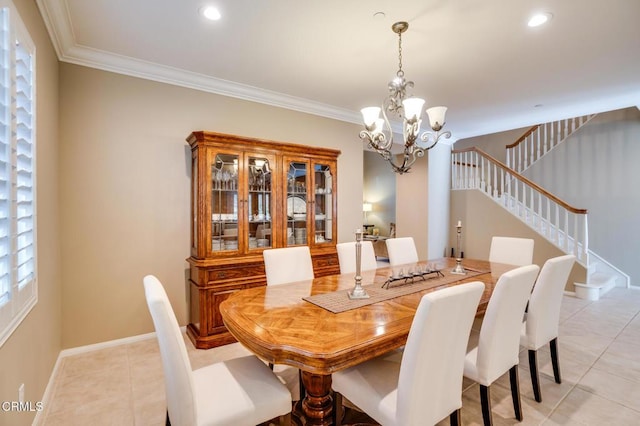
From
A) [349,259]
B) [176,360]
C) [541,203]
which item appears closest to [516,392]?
[349,259]

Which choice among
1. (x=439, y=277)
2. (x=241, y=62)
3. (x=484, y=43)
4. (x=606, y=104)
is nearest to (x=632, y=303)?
(x=606, y=104)

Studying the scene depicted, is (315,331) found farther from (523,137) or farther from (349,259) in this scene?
(523,137)

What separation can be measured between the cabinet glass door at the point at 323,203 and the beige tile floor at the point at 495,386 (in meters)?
1.60

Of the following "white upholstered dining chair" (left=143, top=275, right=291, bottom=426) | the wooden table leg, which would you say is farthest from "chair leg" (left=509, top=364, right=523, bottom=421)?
"white upholstered dining chair" (left=143, top=275, right=291, bottom=426)

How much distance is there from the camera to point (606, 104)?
427 centimetres

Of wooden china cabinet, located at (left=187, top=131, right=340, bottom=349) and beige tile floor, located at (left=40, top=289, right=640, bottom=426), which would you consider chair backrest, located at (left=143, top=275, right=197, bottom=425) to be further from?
wooden china cabinet, located at (left=187, top=131, right=340, bottom=349)

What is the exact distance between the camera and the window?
1443mm

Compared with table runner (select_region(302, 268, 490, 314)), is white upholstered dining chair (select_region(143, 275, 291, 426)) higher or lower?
lower

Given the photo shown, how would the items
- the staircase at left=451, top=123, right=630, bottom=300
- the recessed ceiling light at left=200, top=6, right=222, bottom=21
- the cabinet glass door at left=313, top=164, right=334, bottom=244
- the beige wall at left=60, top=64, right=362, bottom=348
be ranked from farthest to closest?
the staircase at left=451, top=123, right=630, bottom=300, the cabinet glass door at left=313, top=164, right=334, bottom=244, the beige wall at left=60, top=64, right=362, bottom=348, the recessed ceiling light at left=200, top=6, right=222, bottom=21

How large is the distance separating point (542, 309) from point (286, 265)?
1.86 m

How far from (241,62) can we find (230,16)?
2.39 ft

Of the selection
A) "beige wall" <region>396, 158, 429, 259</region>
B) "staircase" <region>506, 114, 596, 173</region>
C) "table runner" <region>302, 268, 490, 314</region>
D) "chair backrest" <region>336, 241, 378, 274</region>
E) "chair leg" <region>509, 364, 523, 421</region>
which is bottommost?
"chair leg" <region>509, 364, 523, 421</region>

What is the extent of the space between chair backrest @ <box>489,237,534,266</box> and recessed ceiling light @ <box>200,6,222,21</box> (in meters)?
3.38

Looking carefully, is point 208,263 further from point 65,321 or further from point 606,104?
point 606,104
